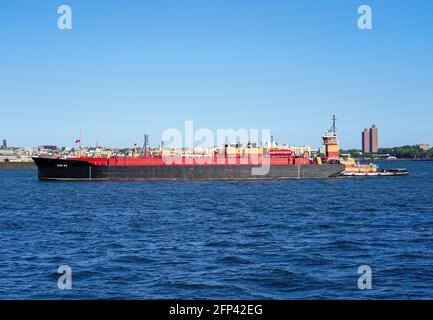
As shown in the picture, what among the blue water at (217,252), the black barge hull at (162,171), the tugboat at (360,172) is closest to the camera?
the blue water at (217,252)

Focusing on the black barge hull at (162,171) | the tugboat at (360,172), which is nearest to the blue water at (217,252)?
the black barge hull at (162,171)

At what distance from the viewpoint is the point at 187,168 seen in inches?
3410

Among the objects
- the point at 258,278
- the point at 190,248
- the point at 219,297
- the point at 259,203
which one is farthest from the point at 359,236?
the point at 259,203

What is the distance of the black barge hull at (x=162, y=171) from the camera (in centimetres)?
8375

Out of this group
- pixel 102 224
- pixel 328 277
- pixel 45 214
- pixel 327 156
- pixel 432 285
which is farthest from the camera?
pixel 327 156

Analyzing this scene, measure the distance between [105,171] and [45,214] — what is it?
45436mm

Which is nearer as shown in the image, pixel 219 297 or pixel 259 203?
pixel 219 297

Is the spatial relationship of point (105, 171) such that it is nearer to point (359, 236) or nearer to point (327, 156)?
point (327, 156)

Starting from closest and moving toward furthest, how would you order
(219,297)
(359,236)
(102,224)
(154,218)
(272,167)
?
(219,297) < (359,236) < (102,224) < (154,218) < (272,167)

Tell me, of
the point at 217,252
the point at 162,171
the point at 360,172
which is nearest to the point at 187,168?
the point at 162,171

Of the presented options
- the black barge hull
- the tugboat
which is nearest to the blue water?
the black barge hull

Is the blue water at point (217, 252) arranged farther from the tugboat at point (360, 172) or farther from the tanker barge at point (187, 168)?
the tugboat at point (360, 172)

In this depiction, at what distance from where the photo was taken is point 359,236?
2678 cm

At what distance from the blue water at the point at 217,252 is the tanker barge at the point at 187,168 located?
43.8 m
